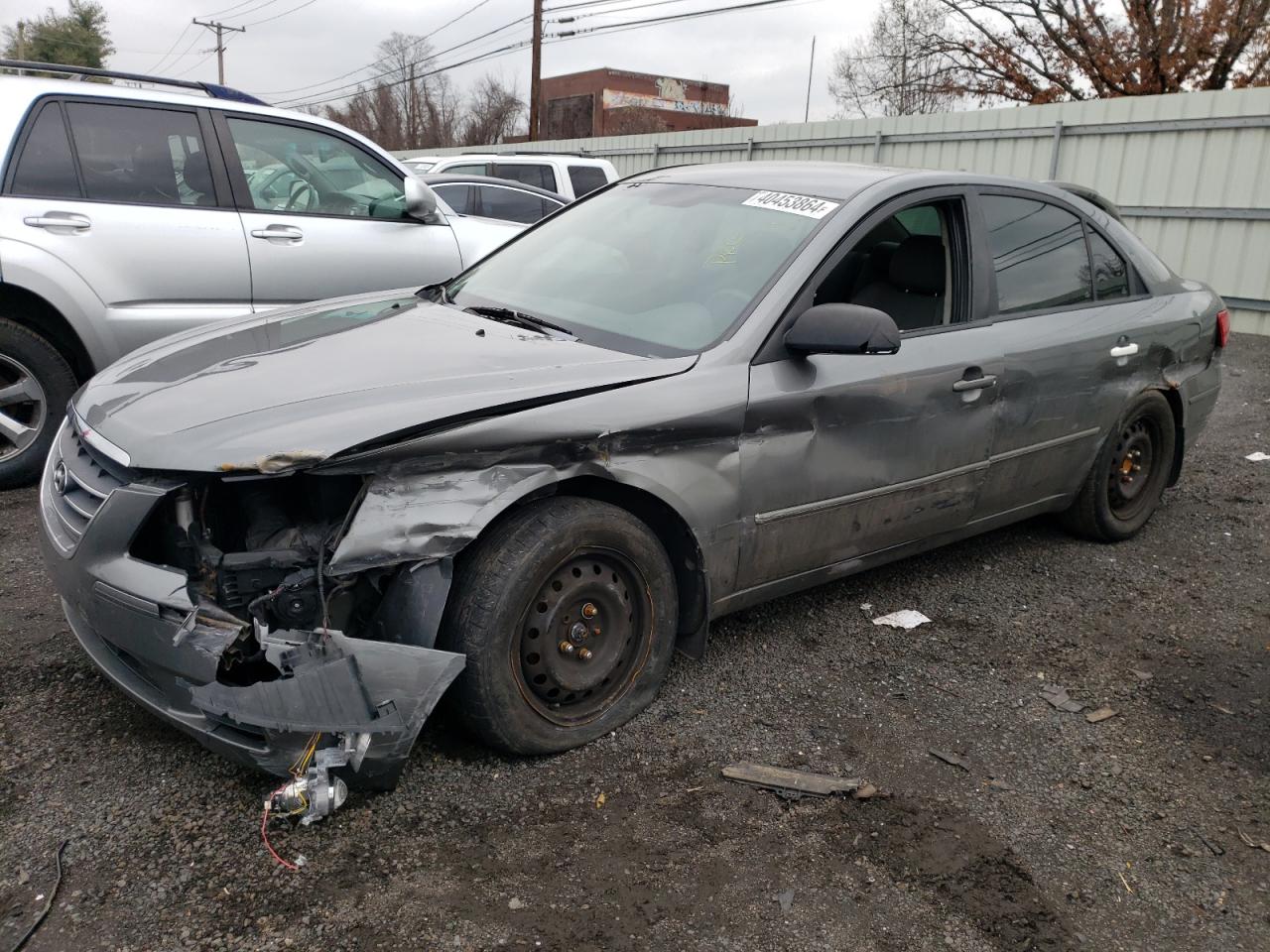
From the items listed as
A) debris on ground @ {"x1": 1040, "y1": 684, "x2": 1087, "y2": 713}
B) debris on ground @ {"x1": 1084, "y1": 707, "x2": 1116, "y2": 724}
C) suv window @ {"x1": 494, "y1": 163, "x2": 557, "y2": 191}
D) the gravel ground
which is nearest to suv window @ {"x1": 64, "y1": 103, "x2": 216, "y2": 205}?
the gravel ground

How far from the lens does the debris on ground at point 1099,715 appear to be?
3.26 meters

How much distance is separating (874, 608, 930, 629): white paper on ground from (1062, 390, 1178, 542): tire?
124cm

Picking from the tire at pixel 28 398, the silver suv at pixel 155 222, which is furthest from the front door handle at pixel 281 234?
the tire at pixel 28 398

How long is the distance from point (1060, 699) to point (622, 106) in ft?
175

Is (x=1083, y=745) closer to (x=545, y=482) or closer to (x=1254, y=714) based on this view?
(x=1254, y=714)

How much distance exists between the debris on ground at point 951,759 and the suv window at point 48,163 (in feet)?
15.1

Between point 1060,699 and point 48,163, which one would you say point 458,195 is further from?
point 1060,699

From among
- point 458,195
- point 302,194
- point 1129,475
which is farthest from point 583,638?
point 458,195

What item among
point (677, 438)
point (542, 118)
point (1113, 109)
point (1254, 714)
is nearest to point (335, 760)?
Answer: point (677, 438)

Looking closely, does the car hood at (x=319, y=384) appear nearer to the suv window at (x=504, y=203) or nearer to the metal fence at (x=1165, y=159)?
the suv window at (x=504, y=203)

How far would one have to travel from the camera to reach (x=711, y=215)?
3.61 meters

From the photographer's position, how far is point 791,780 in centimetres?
280

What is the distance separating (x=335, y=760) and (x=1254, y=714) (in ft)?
9.79

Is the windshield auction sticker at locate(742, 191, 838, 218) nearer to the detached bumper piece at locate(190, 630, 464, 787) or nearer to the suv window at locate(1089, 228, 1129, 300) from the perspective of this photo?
the suv window at locate(1089, 228, 1129, 300)
